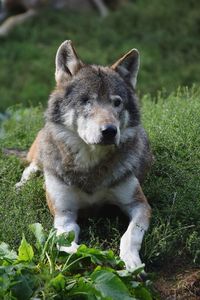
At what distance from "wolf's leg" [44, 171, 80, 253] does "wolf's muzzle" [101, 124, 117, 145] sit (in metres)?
0.63

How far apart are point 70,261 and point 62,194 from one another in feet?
Answer: 3.21

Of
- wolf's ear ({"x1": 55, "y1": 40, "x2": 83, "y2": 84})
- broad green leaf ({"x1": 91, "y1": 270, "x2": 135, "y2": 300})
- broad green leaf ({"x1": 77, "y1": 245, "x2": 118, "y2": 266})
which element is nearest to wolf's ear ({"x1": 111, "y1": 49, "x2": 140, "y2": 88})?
wolf's ear ({"x1": 55, "y1": 40, "x2": 83, "y2": 84})

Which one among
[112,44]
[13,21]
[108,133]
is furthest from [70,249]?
[13,21]

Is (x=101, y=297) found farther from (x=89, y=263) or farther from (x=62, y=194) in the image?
(x=62, y=194)

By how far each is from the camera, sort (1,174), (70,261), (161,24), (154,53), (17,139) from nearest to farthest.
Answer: (70,261), (1,174), (17,139), (154,53), (161,24)

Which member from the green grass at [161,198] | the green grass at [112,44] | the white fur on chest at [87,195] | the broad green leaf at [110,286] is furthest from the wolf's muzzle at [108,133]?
the green grass at [112,44]

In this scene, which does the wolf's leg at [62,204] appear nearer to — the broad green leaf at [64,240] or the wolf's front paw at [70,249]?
the wolf's front paw at [70,249]

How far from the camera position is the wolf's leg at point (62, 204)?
598 centimetres

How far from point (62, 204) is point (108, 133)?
81cm

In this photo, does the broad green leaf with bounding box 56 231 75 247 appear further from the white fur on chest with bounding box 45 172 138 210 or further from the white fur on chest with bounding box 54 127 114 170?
the white fur on chest with bounding box 54 127 114 170

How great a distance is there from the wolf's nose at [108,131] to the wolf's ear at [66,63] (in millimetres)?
839

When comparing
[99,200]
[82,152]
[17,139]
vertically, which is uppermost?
[82,152]

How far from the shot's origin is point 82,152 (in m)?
6.04

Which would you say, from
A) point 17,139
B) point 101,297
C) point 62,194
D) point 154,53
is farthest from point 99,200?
point 154,53
